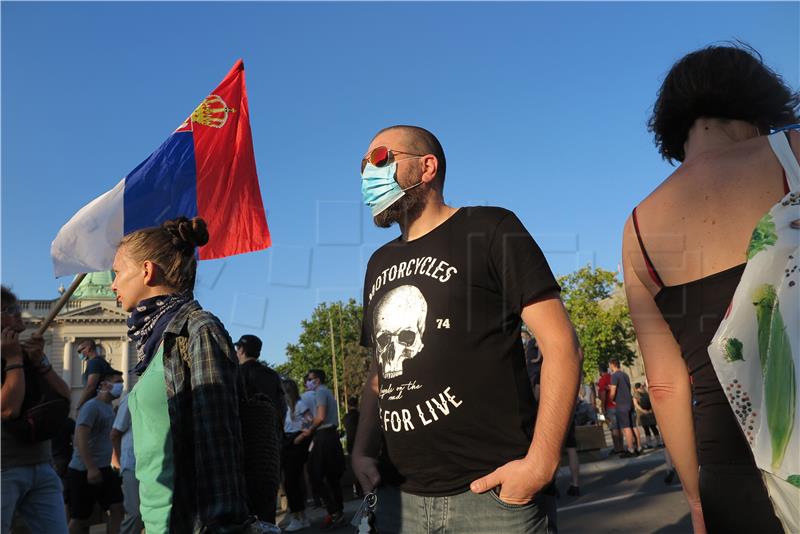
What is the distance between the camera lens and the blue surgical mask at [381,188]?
292 cm

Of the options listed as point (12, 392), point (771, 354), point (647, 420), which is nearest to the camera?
point (771, 354)

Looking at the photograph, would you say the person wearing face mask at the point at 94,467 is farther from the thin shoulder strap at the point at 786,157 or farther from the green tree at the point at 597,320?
the green tree at the point at 597,320

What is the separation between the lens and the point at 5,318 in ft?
14.6

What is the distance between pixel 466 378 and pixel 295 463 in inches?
305

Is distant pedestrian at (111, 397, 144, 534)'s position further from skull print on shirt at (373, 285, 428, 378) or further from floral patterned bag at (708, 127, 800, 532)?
floral patterned bag at (708, 127, 800, 532)

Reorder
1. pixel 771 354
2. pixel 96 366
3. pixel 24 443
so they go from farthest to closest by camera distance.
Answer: pixel 96 366 < pixel 24 443 < pixel 771 354

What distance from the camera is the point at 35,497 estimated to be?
463 centimetres

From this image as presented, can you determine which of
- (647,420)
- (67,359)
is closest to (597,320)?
(647,420)

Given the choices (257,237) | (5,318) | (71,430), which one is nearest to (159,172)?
(257,237)

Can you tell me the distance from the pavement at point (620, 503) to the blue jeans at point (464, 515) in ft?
16.6

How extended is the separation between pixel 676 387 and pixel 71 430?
9.10 metres

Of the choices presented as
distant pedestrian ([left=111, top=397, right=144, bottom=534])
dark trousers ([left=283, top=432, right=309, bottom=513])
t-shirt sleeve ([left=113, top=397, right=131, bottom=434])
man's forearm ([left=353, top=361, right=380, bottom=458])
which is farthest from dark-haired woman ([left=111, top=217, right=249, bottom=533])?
dark trousers ([left=283, top=432, right=309, bottom=513])

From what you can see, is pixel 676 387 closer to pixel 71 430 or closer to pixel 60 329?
pixel 71 430

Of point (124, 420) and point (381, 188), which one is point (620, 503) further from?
point (381, 188)
